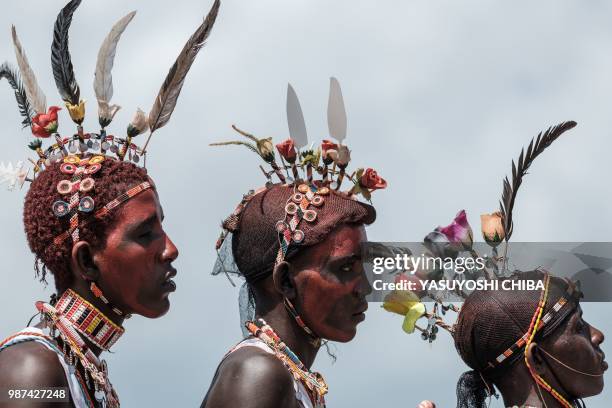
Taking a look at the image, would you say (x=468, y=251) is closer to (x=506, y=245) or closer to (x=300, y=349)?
(x=506, y=245)

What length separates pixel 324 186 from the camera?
9.83 metres

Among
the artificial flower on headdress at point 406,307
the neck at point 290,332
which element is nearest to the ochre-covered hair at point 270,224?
the neck at point 290,332

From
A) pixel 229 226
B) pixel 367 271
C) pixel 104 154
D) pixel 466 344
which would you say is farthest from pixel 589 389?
pixel 104 154

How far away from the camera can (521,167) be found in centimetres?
1072

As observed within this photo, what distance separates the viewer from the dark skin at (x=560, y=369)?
10.2 m

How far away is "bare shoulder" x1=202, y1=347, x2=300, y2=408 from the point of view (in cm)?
847

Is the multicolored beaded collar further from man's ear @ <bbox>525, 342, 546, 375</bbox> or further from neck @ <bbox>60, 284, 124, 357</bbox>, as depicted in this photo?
man's ear @ <bbox>525, 342, 546, 375</bbox>

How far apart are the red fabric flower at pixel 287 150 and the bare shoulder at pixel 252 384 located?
1.66 m

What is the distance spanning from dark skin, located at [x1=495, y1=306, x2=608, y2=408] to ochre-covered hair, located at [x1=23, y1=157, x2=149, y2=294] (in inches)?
127

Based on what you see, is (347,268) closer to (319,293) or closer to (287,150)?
(319,293)

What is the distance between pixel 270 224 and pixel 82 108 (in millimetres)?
1464

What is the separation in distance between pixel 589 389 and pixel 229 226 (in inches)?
114
